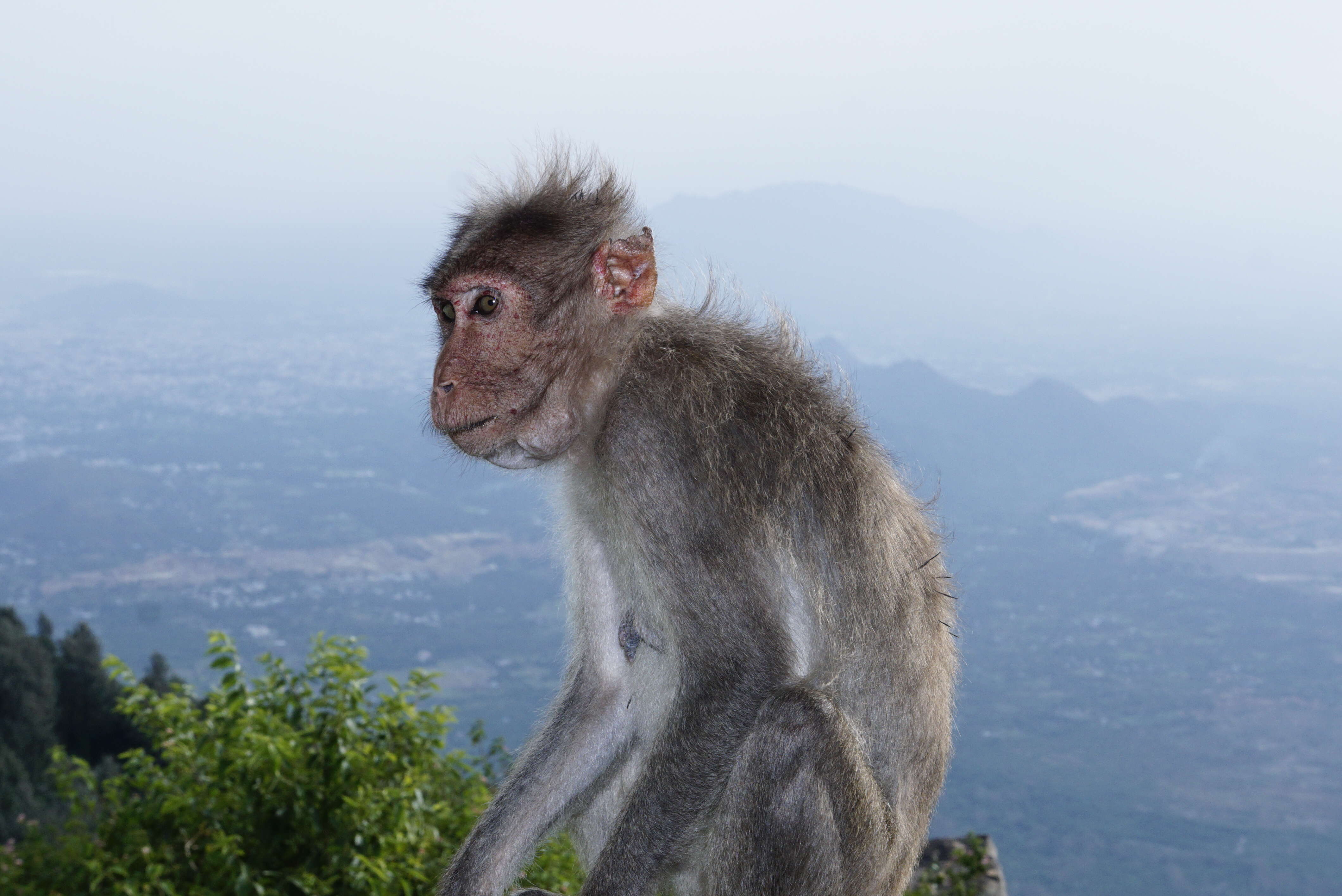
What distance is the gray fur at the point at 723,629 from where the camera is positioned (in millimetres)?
2500

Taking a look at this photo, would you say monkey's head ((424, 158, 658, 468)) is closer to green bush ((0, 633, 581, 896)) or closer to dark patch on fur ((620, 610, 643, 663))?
dark patch on fur ((620, 610, 643, 663))

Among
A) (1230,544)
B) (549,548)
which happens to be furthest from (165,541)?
(1230,544)

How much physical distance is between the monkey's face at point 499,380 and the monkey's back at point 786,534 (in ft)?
0.53

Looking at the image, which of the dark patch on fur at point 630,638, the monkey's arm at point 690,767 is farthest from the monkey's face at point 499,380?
the monkey's arm at point 690,767

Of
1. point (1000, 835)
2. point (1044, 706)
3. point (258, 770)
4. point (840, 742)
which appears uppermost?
point (1044, 706)

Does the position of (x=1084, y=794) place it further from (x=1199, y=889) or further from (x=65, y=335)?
(x=65, y=335)

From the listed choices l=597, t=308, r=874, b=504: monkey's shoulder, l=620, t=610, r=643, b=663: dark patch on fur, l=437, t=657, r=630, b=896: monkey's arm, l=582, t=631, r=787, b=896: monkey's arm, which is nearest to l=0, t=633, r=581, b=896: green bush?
l=437, t=657, r=630, b=896: monkey's arm

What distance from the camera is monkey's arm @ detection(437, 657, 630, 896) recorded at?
2.79 m

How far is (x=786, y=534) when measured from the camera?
2705 millimetres

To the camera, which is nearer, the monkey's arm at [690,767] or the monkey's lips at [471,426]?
the monkey's arm at [690,767]

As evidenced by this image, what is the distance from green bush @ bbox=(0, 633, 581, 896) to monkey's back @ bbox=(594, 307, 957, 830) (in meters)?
3.18

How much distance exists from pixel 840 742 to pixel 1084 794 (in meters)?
42.3

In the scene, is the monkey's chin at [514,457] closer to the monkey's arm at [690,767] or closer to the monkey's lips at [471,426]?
the monkey's lips at [471,426]

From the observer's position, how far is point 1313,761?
4228cm
